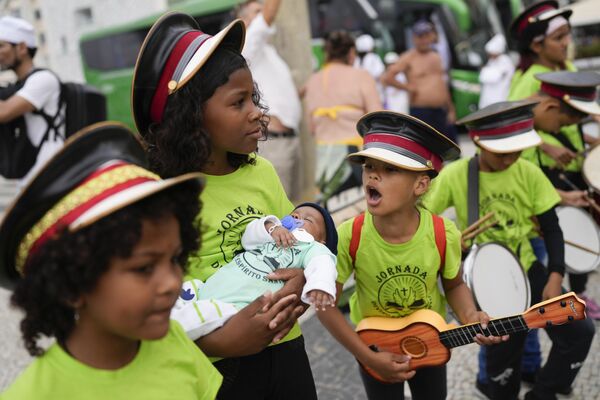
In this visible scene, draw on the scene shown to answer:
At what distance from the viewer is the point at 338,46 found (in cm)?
522

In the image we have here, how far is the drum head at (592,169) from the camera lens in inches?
120

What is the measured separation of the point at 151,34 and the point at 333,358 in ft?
8.16

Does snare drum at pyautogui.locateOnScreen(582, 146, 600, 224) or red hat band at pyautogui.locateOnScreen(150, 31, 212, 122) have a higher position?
red hat band at pyautogui.locateOnScreen(150, 31, 212, 122)

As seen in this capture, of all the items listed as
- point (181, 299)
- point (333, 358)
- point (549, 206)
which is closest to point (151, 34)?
point (181, 299)

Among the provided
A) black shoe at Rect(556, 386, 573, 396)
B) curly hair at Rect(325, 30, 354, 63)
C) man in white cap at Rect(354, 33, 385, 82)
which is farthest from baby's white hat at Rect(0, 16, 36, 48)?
man in white cap at Rect(354, 33, 385, 82)

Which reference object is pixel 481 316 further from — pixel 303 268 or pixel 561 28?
pixel 561 28

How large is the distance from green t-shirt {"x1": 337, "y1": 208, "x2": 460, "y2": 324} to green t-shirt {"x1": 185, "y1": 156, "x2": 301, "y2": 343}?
42 centimetres

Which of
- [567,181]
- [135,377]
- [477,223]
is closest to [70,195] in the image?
[135,377]

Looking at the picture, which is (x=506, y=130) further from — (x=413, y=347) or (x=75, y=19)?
(x=75, y=19)

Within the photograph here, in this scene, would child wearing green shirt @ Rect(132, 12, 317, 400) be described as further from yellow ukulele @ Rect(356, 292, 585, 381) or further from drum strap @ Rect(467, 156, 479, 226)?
drum strap @ Rect(467, 156, 479, 226)

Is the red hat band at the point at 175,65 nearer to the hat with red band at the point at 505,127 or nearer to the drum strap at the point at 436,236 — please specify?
the drum strap at the point at 436,236

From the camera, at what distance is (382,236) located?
2238 mm

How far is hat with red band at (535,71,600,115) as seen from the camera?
315cm

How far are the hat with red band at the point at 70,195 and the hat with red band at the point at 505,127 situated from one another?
1.74m
